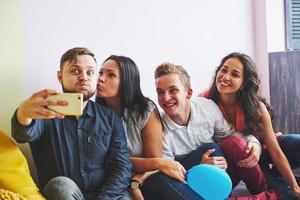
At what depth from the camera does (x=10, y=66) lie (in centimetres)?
120

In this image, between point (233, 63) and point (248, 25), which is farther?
point (248, 25)

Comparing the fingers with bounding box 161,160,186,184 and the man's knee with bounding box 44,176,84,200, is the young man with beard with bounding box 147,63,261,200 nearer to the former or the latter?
the fingers with bounding box 161,160,186,184

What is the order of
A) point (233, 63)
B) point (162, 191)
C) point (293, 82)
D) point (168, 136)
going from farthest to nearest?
point (293, 82) < point (233, 63) < point (168, 136) < point (162, 191)

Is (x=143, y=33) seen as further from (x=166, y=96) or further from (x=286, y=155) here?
(x=286, y=155)

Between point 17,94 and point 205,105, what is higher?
point 17,94

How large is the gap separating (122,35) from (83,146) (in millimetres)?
538

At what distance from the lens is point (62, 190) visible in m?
0.93

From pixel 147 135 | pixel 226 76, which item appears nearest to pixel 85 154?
pixel 147 135

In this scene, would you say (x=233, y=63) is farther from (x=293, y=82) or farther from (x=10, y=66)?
(x=10, y=66)

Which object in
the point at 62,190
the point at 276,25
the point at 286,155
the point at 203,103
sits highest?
the point at 276,25

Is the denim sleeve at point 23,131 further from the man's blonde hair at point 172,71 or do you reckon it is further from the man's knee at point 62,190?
the man's blonde hair at point 172,71

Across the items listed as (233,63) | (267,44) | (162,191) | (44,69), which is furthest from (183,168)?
(267,44)

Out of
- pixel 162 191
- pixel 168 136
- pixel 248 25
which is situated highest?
pixel 248 25

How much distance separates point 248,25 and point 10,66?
3.57 ft
